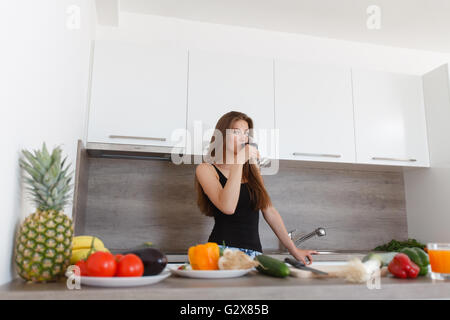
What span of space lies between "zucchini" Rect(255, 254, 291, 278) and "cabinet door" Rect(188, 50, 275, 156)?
152 centimetres

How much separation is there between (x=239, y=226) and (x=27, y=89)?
1.11m

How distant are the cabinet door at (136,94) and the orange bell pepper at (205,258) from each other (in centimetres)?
151

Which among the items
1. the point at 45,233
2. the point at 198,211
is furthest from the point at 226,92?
the point at 45,233

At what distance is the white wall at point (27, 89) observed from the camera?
0.89 meters

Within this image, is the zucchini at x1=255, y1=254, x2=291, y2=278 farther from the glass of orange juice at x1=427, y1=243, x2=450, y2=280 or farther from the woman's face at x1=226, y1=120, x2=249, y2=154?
the woman's face at x1=226, y1=120, x2=249, y2=154

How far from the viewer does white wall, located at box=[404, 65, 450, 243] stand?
2830 mm

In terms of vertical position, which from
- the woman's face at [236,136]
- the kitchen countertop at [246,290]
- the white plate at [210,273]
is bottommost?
the kitchen countertop at [246,290]

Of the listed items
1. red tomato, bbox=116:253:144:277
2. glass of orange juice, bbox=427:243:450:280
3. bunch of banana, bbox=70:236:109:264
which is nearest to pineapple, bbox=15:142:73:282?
bunch of banana, bbox=70:236:109:264

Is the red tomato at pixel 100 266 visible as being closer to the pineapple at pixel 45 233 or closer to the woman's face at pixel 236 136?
the pineapple at pixel 45 233

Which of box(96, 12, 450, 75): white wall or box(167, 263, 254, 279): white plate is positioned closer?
box(167, 263, 254, 279): white plate

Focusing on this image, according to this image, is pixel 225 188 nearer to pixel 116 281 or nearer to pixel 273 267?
pixel 273 267

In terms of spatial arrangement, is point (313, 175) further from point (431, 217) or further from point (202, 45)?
point (202, 45)

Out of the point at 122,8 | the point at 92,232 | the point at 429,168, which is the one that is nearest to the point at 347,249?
the point at 429,168

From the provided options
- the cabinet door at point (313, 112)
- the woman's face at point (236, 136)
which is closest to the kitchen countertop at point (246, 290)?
the woman's face at point (236, 136)
